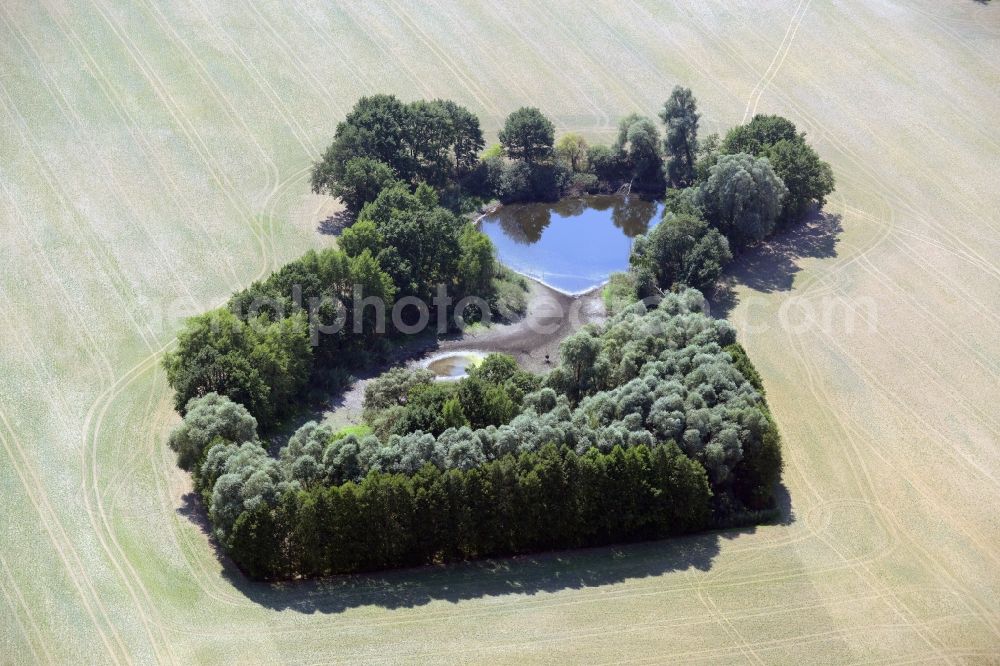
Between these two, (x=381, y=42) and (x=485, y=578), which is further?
(x=381, y=42)

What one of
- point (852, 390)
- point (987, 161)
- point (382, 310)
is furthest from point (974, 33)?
point (382, 310)

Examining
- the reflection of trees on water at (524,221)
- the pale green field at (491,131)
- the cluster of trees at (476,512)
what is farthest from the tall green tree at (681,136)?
the cluster of trees at (476,512)

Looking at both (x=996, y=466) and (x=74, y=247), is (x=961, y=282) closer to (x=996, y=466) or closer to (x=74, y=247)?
(x=996, y=466)

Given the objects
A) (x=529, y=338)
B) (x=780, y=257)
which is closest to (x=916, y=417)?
(x=780, y=257)

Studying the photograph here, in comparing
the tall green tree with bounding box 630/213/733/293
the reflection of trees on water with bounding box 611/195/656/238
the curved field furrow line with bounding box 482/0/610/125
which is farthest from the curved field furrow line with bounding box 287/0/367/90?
the tall green tree with bounding box 630/213/733/293

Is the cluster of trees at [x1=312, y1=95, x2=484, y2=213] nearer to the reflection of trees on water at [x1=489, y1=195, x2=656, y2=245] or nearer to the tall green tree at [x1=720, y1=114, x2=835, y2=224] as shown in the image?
the reflection of trees on water at [x1=489, y1=195, x2=656, y2=245]

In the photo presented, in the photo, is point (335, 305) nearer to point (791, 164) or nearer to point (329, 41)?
point (791, 164)

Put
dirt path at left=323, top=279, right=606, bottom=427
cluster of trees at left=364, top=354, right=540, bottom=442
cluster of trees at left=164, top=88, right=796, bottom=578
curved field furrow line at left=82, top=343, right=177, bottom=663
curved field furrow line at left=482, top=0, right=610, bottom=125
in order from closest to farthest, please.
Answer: curved field furrow line at left=82, top=343, right=177, bottom=663
cluster of trees at left=164, top=88, right=796, bottom=578
cluster of trees at left=364, top=354, right=540, bottom=442
dirt path at left=323, top=279, right=606, bottom=427
curved field furrow line at left=482, top=0, right=610, bottom=125
